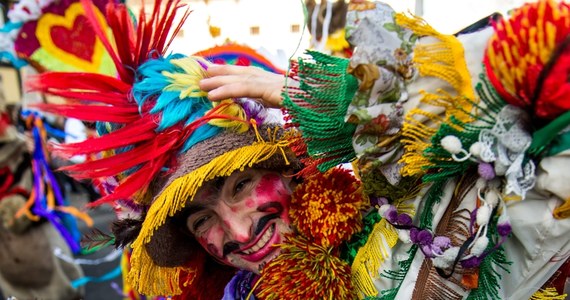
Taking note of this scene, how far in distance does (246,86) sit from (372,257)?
45 centimetres

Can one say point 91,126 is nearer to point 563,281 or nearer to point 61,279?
point 563,281

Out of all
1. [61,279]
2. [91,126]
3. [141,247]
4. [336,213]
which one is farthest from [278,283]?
[61,279]

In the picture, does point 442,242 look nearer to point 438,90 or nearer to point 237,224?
point 438,90

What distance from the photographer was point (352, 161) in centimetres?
101

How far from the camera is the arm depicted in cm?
103

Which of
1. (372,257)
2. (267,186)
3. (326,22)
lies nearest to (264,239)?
(267,186)

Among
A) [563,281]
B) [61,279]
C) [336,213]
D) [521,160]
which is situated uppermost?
[521,160]

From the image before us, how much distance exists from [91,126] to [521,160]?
109 cm

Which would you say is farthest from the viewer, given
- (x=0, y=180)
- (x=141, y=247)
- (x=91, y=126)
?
(x=0, y=180)

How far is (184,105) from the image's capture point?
115 cm

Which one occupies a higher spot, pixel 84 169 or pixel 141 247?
pixel 84 169

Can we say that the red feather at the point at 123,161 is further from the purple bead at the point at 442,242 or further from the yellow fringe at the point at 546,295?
the yellow fringe at the point at 546,295

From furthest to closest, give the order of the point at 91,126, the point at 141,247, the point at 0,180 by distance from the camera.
Result: the point at 0,180 < the point at 91,126 < the point at 141,247

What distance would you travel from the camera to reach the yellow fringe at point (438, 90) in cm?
81
